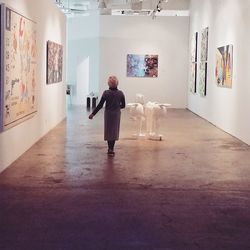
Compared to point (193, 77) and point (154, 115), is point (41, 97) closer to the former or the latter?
point (154, 115)

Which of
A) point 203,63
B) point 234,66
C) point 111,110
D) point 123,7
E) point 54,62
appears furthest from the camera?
point 123,7

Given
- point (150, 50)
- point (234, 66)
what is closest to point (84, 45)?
point (150, 50)

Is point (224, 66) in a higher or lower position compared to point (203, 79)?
higher

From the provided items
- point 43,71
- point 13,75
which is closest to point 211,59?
point 43,71

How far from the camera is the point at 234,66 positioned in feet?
42.1

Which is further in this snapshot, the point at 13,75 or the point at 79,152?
the point at 79,152

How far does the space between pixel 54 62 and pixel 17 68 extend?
5.02m

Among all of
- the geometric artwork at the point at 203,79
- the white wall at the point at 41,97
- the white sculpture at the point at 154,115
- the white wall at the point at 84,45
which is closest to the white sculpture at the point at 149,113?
the white sculpture at the point at 154,115

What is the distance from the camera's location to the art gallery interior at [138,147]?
16.6 ft

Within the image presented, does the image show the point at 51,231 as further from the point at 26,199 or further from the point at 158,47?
the point at 158,47

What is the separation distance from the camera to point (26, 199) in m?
6.17

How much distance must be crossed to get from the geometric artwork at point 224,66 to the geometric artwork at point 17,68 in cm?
528

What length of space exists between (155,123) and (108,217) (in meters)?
6.88

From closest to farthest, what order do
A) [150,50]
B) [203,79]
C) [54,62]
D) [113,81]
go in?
A: [113,81]
[54,62]
[203,79]
[150,50]
